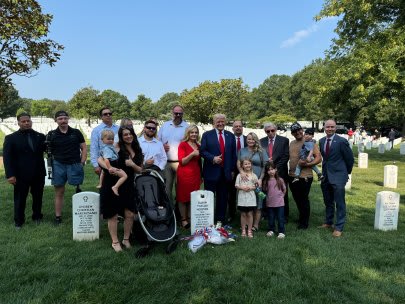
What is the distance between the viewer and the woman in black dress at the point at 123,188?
16.7 ft

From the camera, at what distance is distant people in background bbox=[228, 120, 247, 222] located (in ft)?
21.9

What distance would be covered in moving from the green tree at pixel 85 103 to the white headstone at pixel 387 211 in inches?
1869

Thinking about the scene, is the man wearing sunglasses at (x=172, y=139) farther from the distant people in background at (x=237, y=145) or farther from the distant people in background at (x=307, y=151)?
the distant people in background at (x=307, y=151)

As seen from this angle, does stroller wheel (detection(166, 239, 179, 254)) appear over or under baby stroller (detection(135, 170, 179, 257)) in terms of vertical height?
under

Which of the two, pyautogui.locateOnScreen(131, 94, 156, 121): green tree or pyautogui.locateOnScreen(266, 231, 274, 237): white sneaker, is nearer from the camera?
pyautogui.locateOnScreen(266, 231, 274, 237): white sneaker

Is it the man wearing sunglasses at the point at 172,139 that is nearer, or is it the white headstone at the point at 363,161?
the man wearing sunglasses at the point at 172,139

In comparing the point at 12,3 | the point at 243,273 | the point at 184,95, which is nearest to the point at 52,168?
the point at 243,273

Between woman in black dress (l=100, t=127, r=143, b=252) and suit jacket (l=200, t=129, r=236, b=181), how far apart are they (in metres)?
1.39

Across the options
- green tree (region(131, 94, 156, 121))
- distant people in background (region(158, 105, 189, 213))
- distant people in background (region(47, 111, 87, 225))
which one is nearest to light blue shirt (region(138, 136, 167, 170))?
distant people in background (region(158, 105, 189, 213))

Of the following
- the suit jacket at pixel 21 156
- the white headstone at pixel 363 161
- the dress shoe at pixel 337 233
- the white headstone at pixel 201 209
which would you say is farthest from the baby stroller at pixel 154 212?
the white headstone at pixel 363 161

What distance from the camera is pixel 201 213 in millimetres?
5996

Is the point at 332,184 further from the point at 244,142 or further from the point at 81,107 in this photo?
the point at 81,107

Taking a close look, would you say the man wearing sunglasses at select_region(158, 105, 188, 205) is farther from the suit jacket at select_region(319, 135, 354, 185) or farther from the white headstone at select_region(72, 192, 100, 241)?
the suit jacket at select_region(319, 135, 354, 185)

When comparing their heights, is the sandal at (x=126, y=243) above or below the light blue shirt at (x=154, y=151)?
below
